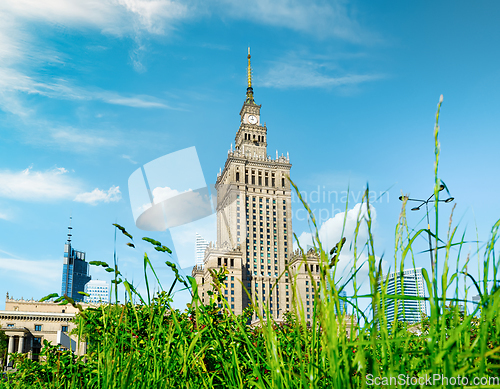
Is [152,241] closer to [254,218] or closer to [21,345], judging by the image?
[21,345]

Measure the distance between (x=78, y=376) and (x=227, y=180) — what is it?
330 feet

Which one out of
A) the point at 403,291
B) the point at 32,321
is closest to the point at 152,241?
the point at 403,291

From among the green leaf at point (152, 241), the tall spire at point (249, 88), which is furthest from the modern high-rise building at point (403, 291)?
the tall spire at point (249, 88)

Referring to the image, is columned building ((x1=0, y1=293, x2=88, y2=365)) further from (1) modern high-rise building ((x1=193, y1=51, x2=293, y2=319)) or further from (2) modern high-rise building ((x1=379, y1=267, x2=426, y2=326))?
(2) modern high-rise building ((x1=379, y1=267, x2=426, y2=326))

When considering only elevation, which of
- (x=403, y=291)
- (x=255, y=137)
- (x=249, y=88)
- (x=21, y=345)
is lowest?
(x=21, y=345)

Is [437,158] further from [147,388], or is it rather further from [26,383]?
[26,383]

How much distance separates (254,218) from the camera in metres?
102

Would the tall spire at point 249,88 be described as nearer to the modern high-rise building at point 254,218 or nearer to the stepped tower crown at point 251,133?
the stepped tower crown at point 251,133

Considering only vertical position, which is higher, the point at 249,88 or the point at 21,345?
the point at 249,88

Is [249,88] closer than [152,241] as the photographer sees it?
No

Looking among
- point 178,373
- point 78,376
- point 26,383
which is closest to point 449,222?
point 178,373

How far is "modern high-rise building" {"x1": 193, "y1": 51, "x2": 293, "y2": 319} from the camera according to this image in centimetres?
9631

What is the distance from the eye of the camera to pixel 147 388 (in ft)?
7.71

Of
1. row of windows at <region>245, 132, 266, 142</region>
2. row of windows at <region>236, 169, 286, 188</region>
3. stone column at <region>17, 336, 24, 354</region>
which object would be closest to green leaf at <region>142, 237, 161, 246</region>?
stone column at <region>17, 336, 24, 354</region>
